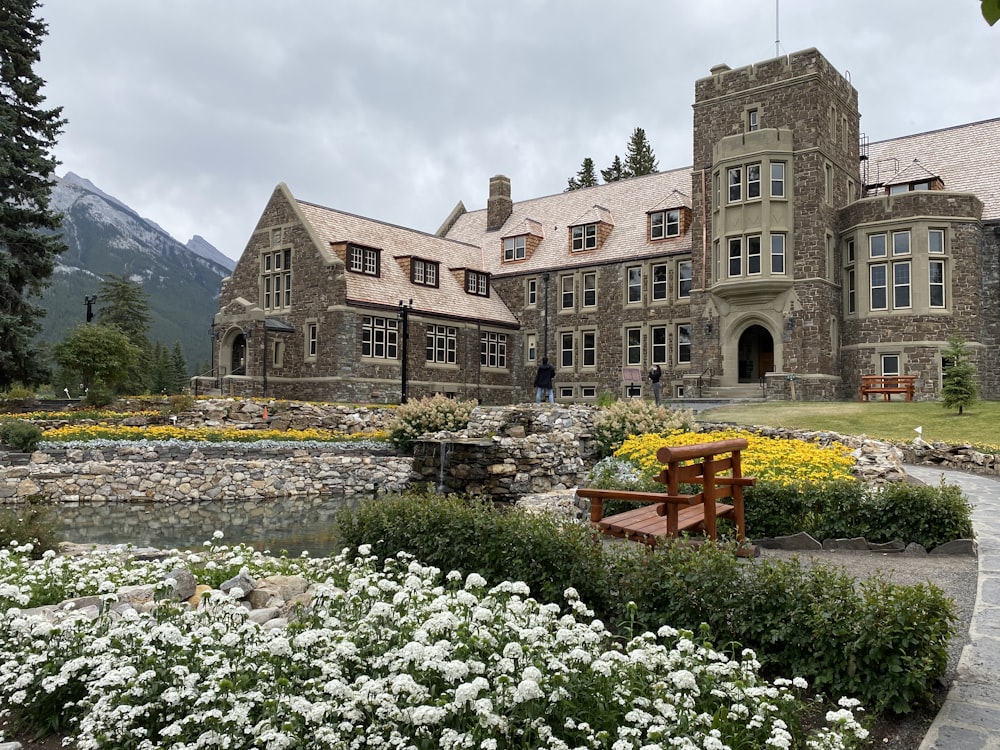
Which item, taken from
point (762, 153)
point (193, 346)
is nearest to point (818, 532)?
point (762, 153)

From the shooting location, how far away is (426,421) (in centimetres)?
2253

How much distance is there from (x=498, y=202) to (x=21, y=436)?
3165 centimetres

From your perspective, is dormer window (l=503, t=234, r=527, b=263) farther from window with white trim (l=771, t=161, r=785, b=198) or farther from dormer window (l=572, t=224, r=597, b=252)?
window with white trim (l=771, t=161, r=785, b=198)

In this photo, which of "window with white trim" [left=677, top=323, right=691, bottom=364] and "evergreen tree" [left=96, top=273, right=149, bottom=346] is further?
"evergreen tree" [left=96, top=273, right=149, bottom=346]

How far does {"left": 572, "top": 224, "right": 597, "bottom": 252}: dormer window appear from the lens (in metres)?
38.7

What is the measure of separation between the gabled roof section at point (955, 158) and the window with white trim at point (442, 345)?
20.2 metres

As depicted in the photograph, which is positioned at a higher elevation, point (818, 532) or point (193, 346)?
point (193, 346)

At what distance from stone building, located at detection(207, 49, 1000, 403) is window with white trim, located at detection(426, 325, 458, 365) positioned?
0.09 metres

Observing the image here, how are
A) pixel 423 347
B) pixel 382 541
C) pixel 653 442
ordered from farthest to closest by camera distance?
pixel 423 347 < pixel 653 442 < pixel 382 541

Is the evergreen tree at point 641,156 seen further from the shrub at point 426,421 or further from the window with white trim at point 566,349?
the shrub at point 426,421

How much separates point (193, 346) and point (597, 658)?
193678 mm

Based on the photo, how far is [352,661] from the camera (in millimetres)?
4344

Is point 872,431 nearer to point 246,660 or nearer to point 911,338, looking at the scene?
point 911,338

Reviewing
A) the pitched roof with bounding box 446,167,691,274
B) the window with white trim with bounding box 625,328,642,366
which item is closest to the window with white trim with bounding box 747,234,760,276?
the pitched roof with bounding box 446,167,691,274
